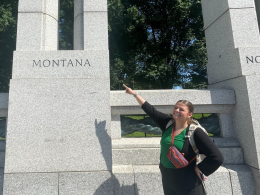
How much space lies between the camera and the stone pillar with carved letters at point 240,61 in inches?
158

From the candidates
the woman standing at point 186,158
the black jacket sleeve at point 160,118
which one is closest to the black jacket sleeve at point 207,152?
the woman standing at point 186,158

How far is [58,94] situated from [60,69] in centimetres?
58

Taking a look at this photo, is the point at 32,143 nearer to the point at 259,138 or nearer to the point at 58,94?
the point at 58,94

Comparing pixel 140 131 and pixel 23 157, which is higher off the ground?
pixel 140 131

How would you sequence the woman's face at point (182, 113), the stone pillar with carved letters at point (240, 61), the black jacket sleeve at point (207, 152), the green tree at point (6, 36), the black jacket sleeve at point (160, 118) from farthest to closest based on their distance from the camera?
the green tree at point (6, 36) → the stone pillar with carved letters at point (240, 61) → the black jacket sleeve at point (160, 118) → the woman's face at point (182, 113) → the black jacket sleeve at point (207, 152)

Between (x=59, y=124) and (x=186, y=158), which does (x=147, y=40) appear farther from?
(x=186, y=158)

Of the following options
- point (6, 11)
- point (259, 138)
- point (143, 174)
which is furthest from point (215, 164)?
point (6, 11)

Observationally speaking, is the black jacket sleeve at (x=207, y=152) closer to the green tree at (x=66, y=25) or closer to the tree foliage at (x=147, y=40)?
the tree foliage at (x=147, y=40)

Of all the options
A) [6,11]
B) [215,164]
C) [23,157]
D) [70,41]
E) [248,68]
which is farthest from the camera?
[70,41]

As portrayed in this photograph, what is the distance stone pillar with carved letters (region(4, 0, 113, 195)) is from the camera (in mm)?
3596

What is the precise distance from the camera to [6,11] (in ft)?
42.7

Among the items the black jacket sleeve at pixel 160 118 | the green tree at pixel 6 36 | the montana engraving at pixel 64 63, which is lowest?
the black jacket sleeve at pixel 160 118

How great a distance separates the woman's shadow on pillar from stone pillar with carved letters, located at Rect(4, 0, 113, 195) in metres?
0.02

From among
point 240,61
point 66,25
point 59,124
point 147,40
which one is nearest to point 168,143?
point 59,124
